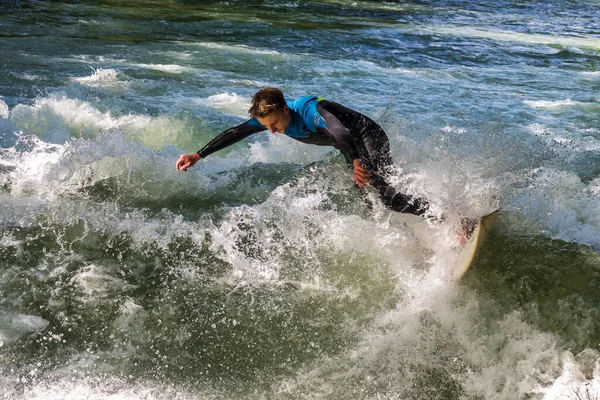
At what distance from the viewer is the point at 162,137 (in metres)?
8.17

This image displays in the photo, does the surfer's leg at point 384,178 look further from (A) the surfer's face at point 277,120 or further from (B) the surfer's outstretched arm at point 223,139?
(B) the surfer's outstretched arm at point 223,139

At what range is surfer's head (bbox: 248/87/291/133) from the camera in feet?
15.2

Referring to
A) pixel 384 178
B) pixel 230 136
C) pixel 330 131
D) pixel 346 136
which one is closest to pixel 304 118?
pixel 330 131

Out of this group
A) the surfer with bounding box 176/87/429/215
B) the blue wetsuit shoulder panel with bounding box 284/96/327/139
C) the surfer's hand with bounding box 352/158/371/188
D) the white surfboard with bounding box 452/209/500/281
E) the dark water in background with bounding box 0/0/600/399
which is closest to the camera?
the dark water in background with bounding box 0/0/600/399

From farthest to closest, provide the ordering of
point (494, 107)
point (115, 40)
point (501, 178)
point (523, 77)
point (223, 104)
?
point (115, 40)
point (523, 77)
point (494, 107)
point (223, 104)
point (501, 178)

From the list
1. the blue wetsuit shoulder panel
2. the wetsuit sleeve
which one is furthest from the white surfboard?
the wetsuit sleeve

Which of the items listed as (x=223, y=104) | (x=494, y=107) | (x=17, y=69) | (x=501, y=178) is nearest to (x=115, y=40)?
(x=17, y=69)

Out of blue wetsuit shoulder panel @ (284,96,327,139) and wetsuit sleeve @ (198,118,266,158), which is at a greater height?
blue wetsuit shoulder panel @ (284,96,327,139)

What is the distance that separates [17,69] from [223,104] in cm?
364

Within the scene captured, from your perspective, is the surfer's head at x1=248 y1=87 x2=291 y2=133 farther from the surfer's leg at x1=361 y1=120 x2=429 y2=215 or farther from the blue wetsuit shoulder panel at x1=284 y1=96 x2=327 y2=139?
the surfer's leg at x1=361 y1=120 x2=429 y2=215

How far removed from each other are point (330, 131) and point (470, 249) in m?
1.31

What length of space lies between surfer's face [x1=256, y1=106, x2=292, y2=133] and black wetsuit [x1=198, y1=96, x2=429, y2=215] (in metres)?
0.20

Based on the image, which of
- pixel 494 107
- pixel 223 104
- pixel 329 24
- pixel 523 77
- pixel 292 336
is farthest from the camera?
pixel 329 24

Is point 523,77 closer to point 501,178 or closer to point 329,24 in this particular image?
point 329,24
